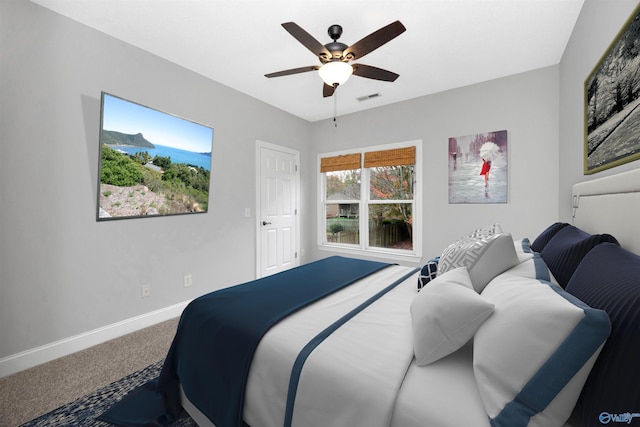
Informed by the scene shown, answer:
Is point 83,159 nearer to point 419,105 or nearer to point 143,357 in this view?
point 143,357

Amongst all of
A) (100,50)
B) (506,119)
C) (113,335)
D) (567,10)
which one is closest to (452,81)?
(506,119)

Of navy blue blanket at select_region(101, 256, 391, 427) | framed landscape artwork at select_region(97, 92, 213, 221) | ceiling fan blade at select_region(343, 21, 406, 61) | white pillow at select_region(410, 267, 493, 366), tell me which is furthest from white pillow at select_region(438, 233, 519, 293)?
framed landscape artwork at select_region(97, 92, 213, 221)

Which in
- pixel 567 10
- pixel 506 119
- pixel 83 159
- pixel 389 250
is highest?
pixel 567 10

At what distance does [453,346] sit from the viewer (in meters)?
0.91

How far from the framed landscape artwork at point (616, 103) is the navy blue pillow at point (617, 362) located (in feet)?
2.89

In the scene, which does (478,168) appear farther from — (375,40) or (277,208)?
(277,208)

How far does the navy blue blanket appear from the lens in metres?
1.13

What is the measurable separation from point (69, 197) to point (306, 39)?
89.3 inches

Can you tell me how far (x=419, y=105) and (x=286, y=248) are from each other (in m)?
2.91

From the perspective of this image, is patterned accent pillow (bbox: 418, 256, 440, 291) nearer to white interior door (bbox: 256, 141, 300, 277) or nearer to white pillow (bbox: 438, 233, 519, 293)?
white pillow (bbox: 438, 233, 519, 293)

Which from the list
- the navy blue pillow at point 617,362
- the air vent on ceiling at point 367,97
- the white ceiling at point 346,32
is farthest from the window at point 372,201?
the navy blue pillow at point 617,362

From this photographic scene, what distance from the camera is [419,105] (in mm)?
3701

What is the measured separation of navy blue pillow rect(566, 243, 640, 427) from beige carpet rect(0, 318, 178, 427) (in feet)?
8.23
